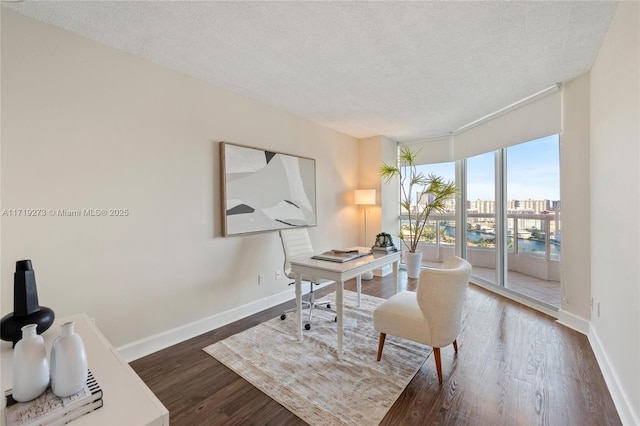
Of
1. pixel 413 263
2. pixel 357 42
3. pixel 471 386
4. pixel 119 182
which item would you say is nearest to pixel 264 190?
pixel 119 182

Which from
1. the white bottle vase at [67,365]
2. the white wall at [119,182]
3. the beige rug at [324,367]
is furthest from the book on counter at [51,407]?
the white wall at [119,182]

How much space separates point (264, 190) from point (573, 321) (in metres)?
3.58

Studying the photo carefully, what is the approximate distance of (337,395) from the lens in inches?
72.7

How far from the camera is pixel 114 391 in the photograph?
92 cm

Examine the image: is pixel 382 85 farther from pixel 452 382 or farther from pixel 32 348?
pixel 32 348

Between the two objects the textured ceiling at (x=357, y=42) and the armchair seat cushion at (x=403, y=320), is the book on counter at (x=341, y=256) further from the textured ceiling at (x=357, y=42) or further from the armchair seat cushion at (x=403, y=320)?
the textured ceiling at (x=357, y=42)

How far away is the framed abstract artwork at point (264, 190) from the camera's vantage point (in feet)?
9.72

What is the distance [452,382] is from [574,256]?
204 centimetres

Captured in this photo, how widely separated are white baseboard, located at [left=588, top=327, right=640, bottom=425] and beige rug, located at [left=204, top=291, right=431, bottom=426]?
1.13m

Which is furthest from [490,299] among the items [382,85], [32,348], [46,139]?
[46,139]

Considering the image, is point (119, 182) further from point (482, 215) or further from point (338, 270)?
point (482, 215)

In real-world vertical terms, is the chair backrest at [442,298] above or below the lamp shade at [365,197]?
below

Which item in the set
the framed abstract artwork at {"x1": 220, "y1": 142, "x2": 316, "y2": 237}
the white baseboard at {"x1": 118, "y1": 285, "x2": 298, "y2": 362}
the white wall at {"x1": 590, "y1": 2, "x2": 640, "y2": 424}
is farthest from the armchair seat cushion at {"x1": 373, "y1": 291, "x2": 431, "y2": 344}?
the framed abstract artwork at {"x1": 220, "y1": 142, "x2": 316, "y2": 237}

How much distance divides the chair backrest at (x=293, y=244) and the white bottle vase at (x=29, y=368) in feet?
7.02
